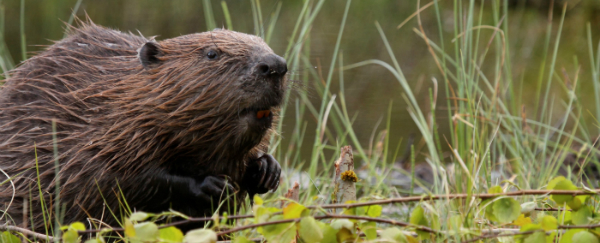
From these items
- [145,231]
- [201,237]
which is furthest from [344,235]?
[145,231]

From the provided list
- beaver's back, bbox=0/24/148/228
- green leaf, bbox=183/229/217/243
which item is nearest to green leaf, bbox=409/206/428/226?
green leaf, bbox=183/229/217/243

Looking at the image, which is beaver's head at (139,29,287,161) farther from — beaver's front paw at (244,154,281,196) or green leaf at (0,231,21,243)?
green leaf at (0,231,21,243)

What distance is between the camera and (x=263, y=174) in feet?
8.93

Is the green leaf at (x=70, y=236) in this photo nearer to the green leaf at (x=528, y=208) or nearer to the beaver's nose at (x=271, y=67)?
the beaver's nose at (x=271, y=67)

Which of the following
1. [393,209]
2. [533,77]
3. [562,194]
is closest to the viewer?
[562,194]

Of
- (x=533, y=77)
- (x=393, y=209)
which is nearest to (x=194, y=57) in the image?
(x=393, y=209)

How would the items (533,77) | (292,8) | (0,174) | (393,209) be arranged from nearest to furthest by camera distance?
(0,174), (393,209), (533,77), (292,8)

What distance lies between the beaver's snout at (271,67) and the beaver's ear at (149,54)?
A: 51cm

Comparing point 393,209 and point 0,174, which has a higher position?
point 0,174

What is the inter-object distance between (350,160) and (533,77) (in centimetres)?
562

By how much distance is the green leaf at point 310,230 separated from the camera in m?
1.62

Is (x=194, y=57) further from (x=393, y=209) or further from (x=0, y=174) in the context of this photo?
(x=393, y=209)

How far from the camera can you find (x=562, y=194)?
179 centimetres

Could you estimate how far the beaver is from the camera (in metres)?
2.37
